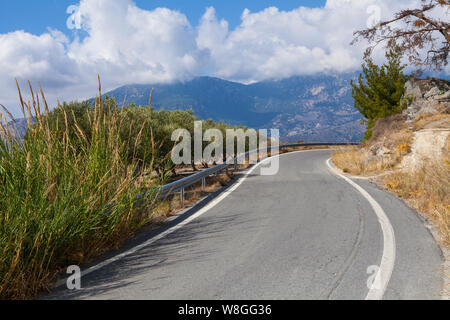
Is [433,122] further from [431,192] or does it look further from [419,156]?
[431,192]

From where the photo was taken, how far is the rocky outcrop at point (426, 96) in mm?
19000

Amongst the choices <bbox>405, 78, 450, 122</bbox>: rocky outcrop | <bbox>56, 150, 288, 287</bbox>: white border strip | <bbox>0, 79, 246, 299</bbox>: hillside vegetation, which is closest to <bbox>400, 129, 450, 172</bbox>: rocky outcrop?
<bbox>405, 78, 450, 122</bbox>: rocky outcrop

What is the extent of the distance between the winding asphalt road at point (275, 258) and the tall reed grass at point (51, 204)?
1.48 ft

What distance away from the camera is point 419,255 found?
484 centimetres

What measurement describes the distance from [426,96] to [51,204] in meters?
22.1

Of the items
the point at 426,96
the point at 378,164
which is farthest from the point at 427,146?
the point at 426,96

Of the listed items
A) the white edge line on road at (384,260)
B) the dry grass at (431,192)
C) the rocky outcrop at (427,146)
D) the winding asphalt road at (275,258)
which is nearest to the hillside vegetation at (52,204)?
the winding asphalt road at (275,258)

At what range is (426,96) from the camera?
20.7m

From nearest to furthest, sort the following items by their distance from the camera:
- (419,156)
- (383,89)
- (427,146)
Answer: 1. (419,156)
2. (427,146)
3. (383,89)

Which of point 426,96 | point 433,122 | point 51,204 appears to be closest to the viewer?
point 51,204

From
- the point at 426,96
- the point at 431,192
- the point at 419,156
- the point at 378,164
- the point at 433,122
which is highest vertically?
the point at 426,96

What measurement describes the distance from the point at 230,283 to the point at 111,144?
9.52 feet
